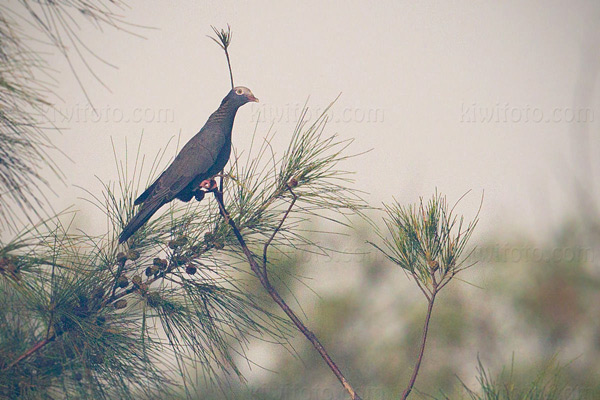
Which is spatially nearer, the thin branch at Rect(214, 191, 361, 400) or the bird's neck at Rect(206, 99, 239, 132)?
the thin branch at Rect(214, 191, 361, 400)

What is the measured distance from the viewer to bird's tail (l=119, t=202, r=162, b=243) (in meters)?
1.09

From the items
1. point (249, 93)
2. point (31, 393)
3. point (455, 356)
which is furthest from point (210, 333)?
point (455, 356)

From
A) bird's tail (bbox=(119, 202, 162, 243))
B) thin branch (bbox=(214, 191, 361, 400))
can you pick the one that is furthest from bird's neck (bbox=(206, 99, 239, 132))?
thin branch (bbox=(214, 191, 361, 400))

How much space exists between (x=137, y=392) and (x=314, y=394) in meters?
3.15

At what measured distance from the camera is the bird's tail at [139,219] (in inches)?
42.9

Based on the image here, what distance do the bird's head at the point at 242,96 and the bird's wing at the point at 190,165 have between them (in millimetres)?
118

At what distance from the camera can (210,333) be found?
104cm

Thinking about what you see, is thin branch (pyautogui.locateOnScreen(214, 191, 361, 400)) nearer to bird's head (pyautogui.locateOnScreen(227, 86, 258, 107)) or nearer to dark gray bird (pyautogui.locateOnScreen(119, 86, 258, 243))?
dark gray bird (pyautogui.locateOnScreen(119, 86, 258, 243))

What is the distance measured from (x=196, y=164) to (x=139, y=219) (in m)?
0.34

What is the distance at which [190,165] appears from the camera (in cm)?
142

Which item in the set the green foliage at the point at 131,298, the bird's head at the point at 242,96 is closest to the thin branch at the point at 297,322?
the green foliage at the point at 131,298

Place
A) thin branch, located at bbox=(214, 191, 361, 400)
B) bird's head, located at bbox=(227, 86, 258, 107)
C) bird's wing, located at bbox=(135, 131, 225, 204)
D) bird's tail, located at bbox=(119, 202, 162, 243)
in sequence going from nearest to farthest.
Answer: thin branch, located at bbox=(214, 191, 361, 400) → bird's tail, located at bbox=(119, 202, 162, 243) → bird's wing, located at bbox=(135, 131, 225, 204) → bird's head, located at bbox=(227, 86, 258, 107)

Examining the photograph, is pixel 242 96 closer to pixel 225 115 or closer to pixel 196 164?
pixel 225 115

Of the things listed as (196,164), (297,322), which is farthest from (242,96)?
(297,322)
